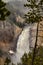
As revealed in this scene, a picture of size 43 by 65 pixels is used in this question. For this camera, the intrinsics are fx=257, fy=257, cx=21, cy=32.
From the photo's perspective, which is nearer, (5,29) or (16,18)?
(5,29)

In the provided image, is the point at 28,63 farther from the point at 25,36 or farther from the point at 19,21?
the point at 19,21

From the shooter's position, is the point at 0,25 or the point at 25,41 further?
the point at 0,25

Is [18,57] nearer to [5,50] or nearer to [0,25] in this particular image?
[5,50]

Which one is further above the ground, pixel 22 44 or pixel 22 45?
pixel 22 44

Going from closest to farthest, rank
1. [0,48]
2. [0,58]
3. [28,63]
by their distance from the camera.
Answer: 1. [28,63]
2. [0,58]
3. [0,48]

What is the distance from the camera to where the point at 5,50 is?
38062 mm

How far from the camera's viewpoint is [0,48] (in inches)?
1481

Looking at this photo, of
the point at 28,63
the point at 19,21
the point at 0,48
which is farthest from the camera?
the point at 19,21

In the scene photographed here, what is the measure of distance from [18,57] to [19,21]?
10016mm

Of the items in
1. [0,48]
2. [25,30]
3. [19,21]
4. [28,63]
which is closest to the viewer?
[28,63]

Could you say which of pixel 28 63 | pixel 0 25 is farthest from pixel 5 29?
pixel 28 63

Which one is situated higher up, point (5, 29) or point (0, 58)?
point (5, 29)

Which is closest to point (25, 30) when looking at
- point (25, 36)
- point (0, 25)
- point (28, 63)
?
point (25, 36)

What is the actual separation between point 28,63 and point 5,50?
59.5 feet
